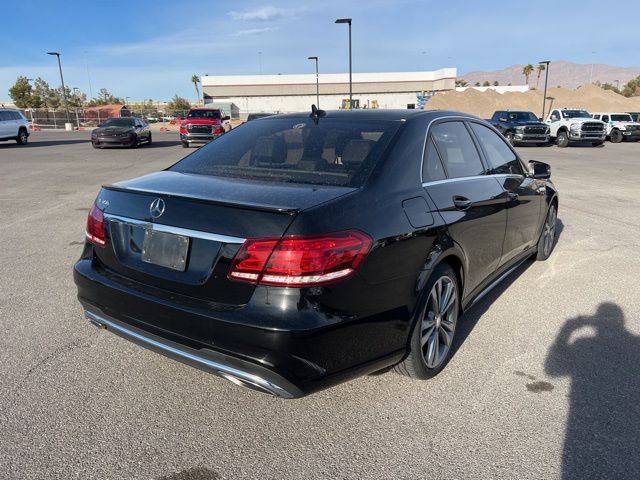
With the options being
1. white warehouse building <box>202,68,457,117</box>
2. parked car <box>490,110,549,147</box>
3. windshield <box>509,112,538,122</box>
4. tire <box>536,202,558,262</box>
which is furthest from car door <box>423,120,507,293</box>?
white warehouse building <box>202,68,457,117</box>

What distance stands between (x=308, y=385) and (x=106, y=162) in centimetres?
1730

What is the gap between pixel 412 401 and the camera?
9.79 ft

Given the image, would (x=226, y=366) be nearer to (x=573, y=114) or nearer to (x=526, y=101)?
(x=573, y=114)

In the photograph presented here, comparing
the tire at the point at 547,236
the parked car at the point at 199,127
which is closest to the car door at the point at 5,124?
the parked car at the point at 199,127

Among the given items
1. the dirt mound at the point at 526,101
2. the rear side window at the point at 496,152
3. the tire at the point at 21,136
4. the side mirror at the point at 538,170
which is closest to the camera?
the rear side window at the point at 496,152

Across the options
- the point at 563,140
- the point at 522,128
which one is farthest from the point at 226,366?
the point at 563,140

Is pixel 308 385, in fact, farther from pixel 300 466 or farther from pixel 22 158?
pixel 22 158

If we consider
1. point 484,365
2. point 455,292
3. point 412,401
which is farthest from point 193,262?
point 484,365

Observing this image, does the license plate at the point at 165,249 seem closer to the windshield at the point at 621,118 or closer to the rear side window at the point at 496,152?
the rear side window at the point at 496,152

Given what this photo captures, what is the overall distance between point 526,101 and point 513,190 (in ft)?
214

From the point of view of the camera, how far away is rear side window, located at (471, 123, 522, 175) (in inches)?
163

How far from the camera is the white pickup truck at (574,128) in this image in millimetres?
26594

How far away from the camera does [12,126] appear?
82.6ft

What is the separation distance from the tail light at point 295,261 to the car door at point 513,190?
2.19 meters
